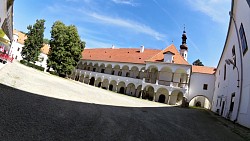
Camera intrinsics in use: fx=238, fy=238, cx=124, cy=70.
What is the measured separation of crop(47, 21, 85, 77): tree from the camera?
4659cm

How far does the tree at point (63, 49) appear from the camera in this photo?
46594 millimetres

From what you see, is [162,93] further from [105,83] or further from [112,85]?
[105,83]

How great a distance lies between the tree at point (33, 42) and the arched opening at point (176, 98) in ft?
110

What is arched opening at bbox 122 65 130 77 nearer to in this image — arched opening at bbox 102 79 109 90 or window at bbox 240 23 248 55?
arched opening at bbox 102 79 109 90

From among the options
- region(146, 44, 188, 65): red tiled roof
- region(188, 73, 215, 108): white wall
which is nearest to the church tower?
region(146, 44, 188, 65): red tiled roof

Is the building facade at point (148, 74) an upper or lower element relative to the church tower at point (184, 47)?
lower

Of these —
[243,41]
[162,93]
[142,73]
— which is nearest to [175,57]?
[162,93]

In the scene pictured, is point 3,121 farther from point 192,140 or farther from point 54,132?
point 192,140

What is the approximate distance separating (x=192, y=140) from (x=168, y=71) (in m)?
33.4

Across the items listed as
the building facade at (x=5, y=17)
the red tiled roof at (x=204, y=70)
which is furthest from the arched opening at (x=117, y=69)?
the building facade at (x=5, y=17)

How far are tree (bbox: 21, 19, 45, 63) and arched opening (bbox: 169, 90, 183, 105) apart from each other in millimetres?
33402

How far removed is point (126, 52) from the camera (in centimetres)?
5194

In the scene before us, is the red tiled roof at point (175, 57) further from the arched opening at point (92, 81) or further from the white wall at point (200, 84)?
the arched opening at point (92, 81)

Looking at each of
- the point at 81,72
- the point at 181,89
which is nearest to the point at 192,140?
the point at 181,89
